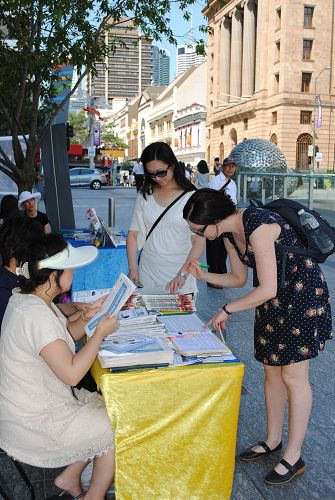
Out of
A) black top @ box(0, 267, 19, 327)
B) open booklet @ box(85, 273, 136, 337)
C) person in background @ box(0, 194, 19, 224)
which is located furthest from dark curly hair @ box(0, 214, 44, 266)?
person in background @ box(0, 194, 19, 224)

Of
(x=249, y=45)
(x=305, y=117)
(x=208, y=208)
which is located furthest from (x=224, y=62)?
(x=208, y=208)

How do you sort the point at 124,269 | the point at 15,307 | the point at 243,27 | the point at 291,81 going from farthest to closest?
the point at 243,27
the point at 291,81
the point at 124,269
the point at 15,307

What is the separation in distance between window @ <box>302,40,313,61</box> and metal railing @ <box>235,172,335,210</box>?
39277mm

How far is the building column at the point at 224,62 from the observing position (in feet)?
219

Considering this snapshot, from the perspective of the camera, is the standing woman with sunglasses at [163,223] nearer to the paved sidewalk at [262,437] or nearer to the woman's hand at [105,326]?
the paved sidewalk at [262,437]

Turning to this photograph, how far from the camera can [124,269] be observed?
5727 mm

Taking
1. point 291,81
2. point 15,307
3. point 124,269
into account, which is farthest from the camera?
point 291,81

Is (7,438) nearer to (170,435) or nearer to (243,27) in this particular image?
(170,435)

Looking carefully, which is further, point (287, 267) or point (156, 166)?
point (156, 166)

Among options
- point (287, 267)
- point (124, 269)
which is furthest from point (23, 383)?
point (124, 269)

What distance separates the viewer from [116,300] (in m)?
2.61

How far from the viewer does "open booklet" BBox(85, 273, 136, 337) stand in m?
2.54

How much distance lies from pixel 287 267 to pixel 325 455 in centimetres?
136

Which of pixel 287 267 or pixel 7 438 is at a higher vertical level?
pixel 287 267
